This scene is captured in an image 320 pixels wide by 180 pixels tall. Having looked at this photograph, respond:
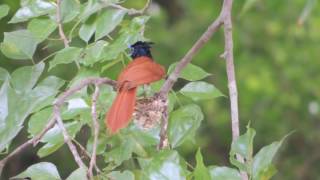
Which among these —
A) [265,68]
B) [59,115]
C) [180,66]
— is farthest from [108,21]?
[265,68]

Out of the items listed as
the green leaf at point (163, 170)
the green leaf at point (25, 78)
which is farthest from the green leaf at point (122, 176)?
the green leaf at point (25, 78)

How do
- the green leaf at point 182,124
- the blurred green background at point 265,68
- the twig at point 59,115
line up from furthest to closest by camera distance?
the blurred green background at point 265,68, the green leaf at point 182,124, the twig at point 59,115

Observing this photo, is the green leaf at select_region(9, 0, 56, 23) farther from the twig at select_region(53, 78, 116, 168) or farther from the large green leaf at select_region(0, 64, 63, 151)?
the twig at select_region(53, 78, 116, 168)

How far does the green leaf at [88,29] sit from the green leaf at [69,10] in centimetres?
3

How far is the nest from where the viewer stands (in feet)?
4.64

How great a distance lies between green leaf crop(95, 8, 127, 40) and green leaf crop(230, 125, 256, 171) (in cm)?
34

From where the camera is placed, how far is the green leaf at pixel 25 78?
1524 millimetres

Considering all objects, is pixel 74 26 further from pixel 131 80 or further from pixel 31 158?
pixel 31 158

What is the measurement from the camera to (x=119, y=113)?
4.52 ft

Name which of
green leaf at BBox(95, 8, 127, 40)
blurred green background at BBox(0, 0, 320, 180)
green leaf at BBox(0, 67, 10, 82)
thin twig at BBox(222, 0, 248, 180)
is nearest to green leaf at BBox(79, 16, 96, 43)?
green leaf at BBox(95, 8, 127, 40)

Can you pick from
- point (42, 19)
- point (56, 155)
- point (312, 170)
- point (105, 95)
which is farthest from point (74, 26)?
point (312, 170)

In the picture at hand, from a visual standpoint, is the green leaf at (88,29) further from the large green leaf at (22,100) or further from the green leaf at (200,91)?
the green leaf at (200,91)

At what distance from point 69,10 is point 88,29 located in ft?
0.20

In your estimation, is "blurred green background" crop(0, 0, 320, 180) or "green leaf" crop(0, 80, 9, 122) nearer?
"green leaf" crop(0, 80, 9, 122)
